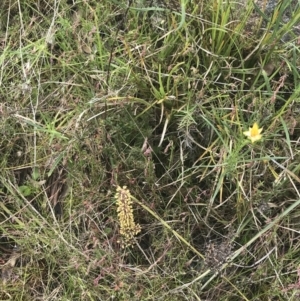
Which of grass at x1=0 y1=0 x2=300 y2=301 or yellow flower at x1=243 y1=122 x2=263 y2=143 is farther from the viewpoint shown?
grass at x1=0 y1=0 x2=300 y2=301

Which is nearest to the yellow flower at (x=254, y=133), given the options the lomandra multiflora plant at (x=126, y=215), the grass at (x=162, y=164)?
the grass at (x=162, y=164)

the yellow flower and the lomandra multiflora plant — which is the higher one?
the yellow flower

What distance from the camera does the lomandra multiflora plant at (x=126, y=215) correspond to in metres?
1.57

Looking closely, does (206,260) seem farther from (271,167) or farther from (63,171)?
(63,171)

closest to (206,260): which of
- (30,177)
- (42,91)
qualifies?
(30,177)

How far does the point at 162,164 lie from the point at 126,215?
0.76ft

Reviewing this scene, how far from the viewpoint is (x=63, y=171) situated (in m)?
1.85

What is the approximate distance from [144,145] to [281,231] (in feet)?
1.58

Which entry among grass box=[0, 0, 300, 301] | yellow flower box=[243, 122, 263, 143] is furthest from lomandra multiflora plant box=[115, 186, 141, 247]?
yellow flower box=[243, 122, 263, 143]

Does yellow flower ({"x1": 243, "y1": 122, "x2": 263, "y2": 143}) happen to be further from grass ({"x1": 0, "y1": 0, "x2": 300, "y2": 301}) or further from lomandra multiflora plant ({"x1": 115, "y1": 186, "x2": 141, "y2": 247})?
lomandra multiflora plant ({"x1": 115, "y1": 186, "x2": 141, "y2": 247})

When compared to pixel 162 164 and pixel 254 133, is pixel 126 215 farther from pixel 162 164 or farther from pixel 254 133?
pixel 254 133

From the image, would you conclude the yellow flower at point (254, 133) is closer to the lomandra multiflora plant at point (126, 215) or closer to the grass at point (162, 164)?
the grass at point (162, 164)

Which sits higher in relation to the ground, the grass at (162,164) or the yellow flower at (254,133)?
the yellow flower at (254,133)

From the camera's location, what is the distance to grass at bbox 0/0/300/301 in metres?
1.67
